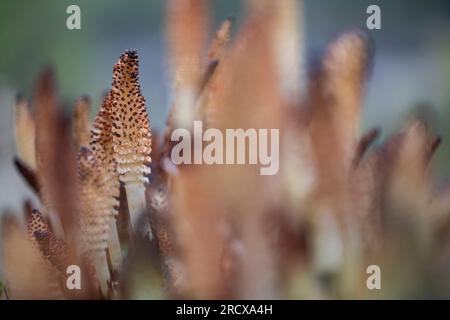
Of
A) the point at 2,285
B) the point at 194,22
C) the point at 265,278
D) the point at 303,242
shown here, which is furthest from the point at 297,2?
the point at 2,285

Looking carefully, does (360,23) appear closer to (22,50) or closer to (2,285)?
(22,50)

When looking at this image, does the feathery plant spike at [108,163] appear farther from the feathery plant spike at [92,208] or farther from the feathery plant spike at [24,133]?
the feathery plant spike at [24,133]

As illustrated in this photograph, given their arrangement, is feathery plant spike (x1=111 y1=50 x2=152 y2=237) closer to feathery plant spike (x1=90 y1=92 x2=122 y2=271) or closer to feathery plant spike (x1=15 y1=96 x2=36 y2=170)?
feathery plant spike (x1=90 y1=92 x2=122 y2=271)

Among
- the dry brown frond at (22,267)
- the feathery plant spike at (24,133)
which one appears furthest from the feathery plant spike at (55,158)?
the dry brown frond at (22,267)

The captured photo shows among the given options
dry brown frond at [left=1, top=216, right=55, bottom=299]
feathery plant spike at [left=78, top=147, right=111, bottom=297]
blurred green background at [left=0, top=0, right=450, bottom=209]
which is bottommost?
dry brown frond at [left=1, top=216, right=55, bottom=299]

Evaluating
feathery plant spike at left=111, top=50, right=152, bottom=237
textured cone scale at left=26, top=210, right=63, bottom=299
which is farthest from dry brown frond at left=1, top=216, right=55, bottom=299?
feathery plant spike at left=111, top=50, right=152, bottom=237
